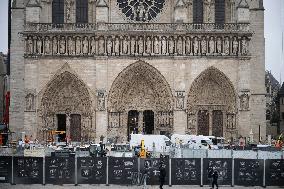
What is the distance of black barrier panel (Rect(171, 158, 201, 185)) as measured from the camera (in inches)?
880

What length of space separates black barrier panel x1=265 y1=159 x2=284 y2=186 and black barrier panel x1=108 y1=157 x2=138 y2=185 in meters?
5.33

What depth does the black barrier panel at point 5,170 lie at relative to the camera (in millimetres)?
22172

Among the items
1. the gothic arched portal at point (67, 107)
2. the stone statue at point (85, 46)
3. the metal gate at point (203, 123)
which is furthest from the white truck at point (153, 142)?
the stone statue at point (85, 46)

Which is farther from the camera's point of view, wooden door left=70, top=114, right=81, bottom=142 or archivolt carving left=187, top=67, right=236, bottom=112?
wooden door left=70, top=114, right=81, bottom=142

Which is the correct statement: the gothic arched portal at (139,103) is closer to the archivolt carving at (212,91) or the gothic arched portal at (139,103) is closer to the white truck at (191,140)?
the archivolt carving at (212,91)

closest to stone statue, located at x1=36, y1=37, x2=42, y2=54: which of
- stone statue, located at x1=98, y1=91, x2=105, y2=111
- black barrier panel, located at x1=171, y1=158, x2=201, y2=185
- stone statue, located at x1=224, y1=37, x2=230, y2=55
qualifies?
stone statue, located at x1=98, y1=91, x2=105, y2=111

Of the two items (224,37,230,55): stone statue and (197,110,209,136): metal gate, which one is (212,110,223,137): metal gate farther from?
(224,37,230,55): stone statue

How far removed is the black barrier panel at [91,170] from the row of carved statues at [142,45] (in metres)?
17.3

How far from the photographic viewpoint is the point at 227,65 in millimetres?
38969

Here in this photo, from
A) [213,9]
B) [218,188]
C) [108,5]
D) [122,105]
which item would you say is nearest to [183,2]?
[213,9]

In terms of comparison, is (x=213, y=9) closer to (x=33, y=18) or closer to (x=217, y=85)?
(x=217, y=85)

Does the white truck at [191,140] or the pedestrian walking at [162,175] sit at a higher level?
the white truck at [191,140]

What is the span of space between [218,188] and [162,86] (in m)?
17.7

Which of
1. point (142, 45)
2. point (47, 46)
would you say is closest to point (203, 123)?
point (142, 45)
